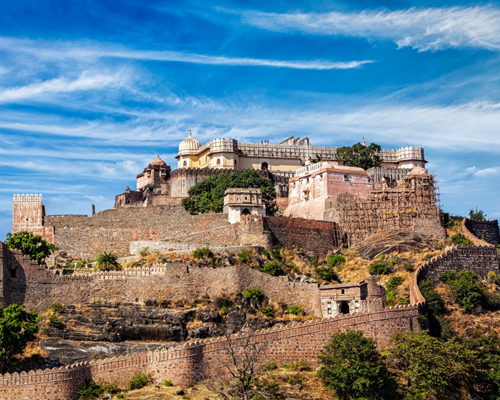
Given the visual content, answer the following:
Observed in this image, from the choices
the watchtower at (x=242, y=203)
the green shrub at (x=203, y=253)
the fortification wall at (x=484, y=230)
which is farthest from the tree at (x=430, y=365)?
the fortification wall at (x=484, y=230)

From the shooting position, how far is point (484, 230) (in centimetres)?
7938

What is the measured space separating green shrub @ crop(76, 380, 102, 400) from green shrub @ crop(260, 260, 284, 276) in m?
21.6

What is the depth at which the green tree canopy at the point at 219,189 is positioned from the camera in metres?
80.6

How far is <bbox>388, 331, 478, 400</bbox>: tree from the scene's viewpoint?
160ft

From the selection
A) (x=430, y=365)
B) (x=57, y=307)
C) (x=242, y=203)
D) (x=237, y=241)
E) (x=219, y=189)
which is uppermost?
(x=219, y=189)

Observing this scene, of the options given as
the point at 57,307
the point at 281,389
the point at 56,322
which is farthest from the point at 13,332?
the point at 281,389

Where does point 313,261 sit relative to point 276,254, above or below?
below

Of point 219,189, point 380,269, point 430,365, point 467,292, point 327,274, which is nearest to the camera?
point 430,365

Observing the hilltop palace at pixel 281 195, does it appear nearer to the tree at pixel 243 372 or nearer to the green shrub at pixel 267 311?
the green shrub at pixel 267 311

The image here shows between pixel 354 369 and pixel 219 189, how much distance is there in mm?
37585

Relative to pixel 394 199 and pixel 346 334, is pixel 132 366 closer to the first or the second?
pixel 346 334

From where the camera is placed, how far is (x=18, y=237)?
64688 mm

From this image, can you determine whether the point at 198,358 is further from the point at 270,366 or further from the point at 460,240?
the point at 460,240

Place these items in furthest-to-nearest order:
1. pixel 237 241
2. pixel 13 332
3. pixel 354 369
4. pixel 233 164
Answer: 1. pixel 233 164
2. pixel 237 241
3. pixel 13 332
4. pixel 354 369
